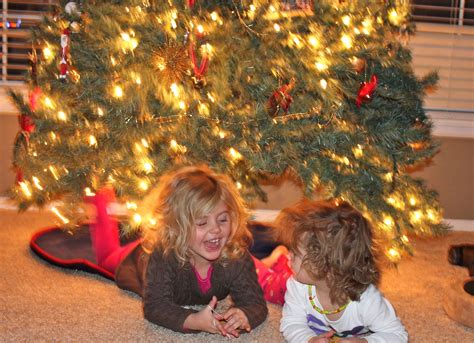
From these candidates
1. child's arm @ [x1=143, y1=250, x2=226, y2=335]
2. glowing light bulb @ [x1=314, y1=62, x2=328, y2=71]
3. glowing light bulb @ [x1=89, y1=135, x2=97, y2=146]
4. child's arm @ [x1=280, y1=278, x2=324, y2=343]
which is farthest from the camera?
glowing light bulb @ [x1=89, y1=135, x2=97, y2=146]

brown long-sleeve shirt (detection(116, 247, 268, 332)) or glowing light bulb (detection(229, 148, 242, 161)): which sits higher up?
glowing light bulb (detection(229, 148, 242, 161))

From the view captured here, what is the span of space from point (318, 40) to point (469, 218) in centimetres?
170

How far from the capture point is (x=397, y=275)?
2.69m

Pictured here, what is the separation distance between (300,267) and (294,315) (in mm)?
182

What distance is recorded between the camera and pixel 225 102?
Result: 7.84 ft

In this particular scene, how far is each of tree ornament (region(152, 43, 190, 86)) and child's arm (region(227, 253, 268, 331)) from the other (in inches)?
27.6

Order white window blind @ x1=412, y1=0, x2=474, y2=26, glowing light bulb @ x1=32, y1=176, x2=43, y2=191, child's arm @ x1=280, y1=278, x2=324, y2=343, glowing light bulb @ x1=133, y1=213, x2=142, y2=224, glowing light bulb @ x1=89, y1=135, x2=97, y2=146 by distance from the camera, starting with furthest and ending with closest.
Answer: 1. white window blind @ x1=412, y1=0, x2=474, y2=26
2. glowing light bulb @ x1=32, y1=176, x2=43, y2=191
3. glowing light bulb @ x1=89, y1=135, x2=97, y2=146
4. glowing light bulb @ x1=133, y1=213, x2=142, y2=224
5. child's arm @ x1=280, y1=278, x2=324, y2=343

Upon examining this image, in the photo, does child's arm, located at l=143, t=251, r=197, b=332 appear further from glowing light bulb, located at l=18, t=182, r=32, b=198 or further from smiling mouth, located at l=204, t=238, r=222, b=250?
glowing light bulb, located at l=18, t=182, r=32, b=198

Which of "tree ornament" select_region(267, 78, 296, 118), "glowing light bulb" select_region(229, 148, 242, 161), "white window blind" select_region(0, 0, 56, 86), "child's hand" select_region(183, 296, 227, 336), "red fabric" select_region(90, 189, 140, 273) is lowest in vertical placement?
"child's hand" select_region(183, 296, 227, 336)

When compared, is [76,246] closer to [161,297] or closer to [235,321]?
[161,297]

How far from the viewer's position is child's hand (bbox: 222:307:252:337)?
1985mm

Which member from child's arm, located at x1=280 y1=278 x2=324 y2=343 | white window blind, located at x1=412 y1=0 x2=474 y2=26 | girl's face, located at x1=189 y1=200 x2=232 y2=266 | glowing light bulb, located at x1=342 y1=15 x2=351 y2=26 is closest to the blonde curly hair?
girl's face, located at x1=189 y1=200 x2=232 y2=266

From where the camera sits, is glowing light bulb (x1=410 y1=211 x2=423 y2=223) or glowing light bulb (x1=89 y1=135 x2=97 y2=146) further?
glowing light bulb (x1=410 y1=211 x2=423 y2=223)

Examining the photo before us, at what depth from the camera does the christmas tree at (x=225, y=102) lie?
7.68ft
